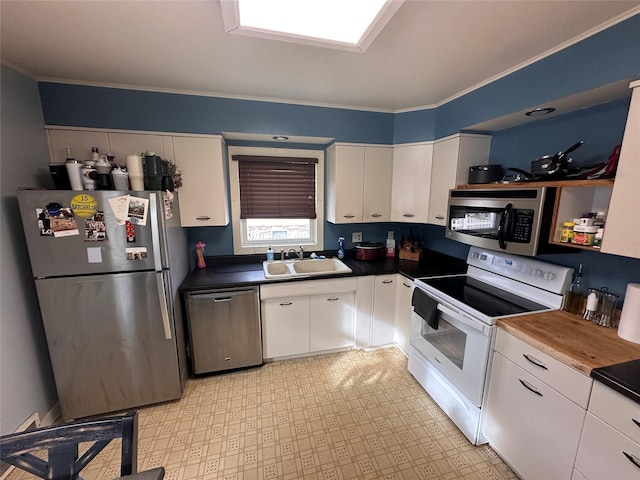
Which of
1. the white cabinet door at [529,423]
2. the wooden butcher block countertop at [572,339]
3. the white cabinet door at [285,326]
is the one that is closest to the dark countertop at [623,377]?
the wooden butcher block countertop at [572,339]

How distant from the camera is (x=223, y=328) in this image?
224cm

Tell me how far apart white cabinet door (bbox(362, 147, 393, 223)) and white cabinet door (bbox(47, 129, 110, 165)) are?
2303 mm

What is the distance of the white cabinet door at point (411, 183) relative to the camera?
8.36ft

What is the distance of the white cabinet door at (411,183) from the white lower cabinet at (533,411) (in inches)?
54.7

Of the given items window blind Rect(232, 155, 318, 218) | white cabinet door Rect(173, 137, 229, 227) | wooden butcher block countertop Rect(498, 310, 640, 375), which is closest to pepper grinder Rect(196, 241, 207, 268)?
white cabinet door Rect(173, 137, 229, 227)

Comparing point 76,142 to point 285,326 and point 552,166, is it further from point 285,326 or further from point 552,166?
point 552,166

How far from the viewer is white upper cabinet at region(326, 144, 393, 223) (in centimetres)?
264

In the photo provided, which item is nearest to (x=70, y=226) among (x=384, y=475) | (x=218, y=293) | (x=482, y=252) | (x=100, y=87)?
(x=218, y=293)

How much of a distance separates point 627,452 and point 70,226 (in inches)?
119

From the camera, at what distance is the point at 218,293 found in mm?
2174

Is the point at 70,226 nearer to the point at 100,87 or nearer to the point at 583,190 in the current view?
the point at 100,87

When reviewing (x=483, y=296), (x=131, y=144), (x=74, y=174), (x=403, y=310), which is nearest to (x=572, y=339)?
(x=483, y=296)

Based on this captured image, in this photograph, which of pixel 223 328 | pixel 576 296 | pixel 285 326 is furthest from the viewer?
pixel 285 326

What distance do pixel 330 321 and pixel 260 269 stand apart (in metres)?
0.86
